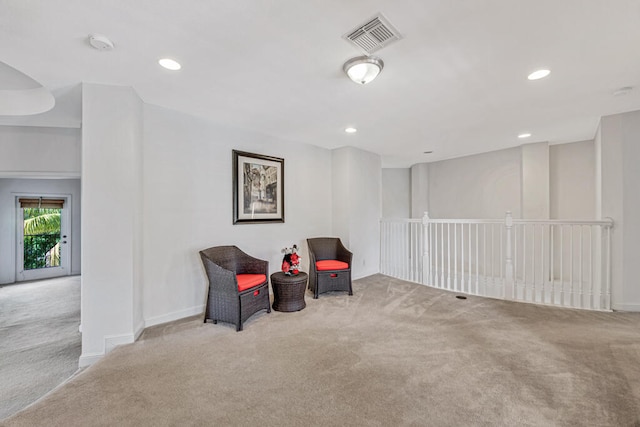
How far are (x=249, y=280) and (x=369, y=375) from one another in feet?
5.59

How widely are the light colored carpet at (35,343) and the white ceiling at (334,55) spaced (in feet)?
8.74

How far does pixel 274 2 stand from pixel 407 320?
10.5 ft

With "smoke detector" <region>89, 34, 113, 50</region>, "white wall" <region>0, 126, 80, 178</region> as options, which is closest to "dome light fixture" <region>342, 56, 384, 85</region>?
"smoke detector" <region>89, 34, 113, 50</region>

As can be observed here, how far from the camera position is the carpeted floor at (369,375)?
5.40ft

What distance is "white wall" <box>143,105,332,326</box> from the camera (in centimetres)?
307

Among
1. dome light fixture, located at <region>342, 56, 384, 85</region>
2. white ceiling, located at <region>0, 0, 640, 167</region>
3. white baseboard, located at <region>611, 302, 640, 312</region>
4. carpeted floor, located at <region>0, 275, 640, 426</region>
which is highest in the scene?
white ceiling, located at <region>0, 0, 640, 167</region>

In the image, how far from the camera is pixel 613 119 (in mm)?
3438

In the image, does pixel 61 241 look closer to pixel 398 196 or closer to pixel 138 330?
pixel 138 330

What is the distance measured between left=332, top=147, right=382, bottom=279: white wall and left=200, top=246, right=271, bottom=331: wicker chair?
2.03 m

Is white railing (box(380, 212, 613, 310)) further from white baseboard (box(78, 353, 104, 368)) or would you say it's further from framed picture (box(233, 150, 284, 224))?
white baseboard (box(78, 353, 104, 368))

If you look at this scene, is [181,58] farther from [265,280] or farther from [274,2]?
[265,280]

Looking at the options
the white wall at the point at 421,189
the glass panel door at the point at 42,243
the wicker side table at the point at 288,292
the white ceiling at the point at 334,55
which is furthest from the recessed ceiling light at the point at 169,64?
the glass panel door at the point at 42,243

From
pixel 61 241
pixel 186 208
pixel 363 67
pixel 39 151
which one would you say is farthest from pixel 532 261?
pixel 61 241

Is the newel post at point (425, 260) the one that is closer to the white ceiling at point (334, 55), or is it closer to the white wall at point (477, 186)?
the white ceiling at point (334, 55)
